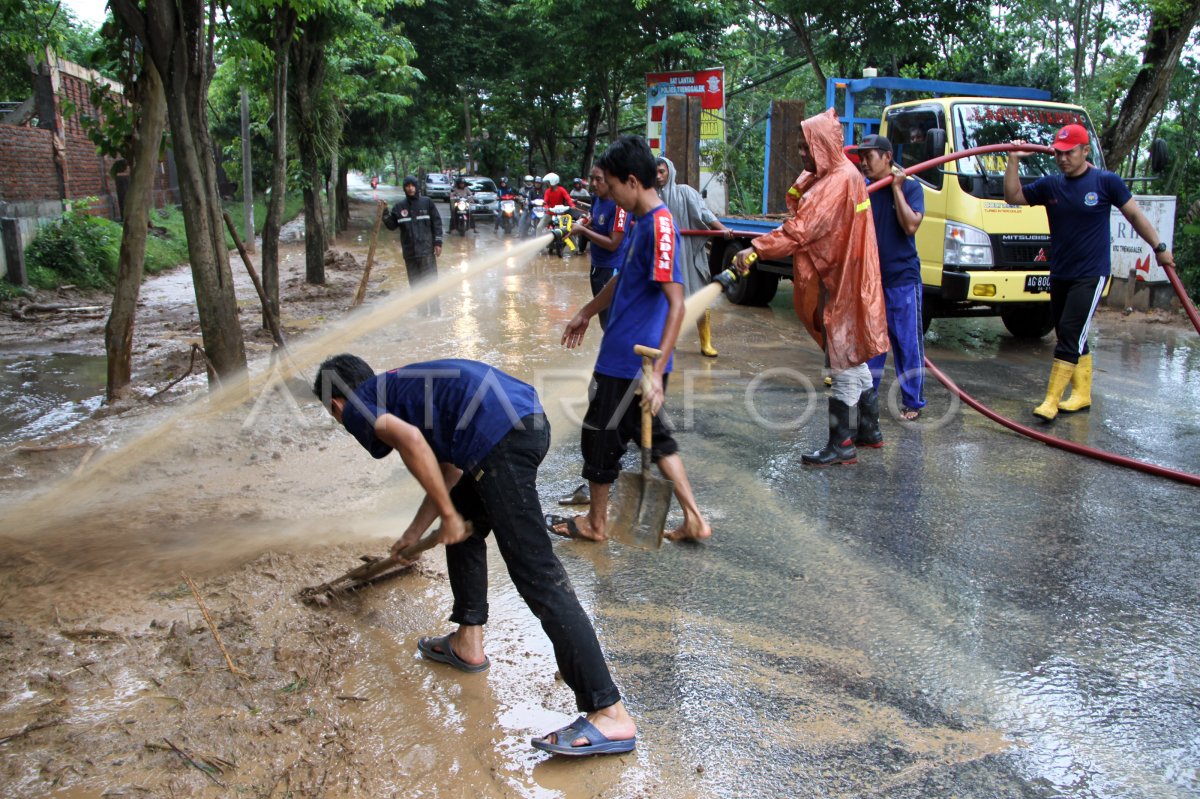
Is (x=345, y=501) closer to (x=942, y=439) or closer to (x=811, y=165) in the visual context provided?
(x=811, y=165)

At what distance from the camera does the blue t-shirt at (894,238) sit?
6207 millimetres

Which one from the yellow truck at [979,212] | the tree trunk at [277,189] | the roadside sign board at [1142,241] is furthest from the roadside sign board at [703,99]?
the yellow truck at [979,212]

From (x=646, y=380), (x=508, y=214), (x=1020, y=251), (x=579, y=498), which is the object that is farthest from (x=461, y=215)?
(x=646, y=380)

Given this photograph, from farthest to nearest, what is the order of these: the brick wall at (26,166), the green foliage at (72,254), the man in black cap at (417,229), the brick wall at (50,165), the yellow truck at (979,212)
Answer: the brick wall at (26,166) < the brick wall at (50,165) < the green foliage at (72,254) < the man in black cap at (417,229) < the yellow truck at (979,212)

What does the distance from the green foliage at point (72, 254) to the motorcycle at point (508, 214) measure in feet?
41.4

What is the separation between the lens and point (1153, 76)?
11914mm

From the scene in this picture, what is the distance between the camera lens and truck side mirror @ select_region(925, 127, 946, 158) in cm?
852

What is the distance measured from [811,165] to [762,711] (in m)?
3.36

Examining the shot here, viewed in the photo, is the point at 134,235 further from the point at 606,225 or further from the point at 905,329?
the point at 905,329

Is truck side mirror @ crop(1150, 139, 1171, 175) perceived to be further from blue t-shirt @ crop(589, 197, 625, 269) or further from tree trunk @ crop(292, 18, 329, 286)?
tree trunk @ crop(292, 18, 329, 286)

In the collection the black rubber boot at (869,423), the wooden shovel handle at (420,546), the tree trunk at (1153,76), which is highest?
the tree trunk at (1153,76)

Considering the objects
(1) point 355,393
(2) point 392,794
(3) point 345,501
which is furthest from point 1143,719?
(3) point 345,501

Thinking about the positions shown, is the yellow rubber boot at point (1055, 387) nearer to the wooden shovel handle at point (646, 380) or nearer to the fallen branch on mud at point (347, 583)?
the wooden shovel handle at point (646, 380)

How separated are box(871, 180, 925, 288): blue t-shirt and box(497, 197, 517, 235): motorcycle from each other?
2107cm
